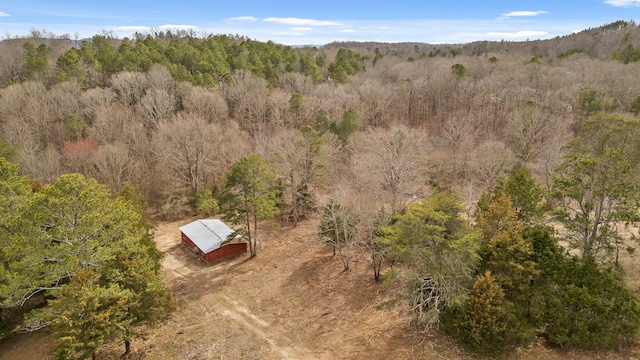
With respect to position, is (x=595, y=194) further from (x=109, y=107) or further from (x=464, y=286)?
(x=109, y=107)

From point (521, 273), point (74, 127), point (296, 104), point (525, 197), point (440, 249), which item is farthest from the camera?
point (296, 104)

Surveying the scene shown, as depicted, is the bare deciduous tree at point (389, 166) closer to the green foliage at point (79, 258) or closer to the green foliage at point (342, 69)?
the green foliage at point (79, 258)

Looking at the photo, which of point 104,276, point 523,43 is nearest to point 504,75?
point 104,276

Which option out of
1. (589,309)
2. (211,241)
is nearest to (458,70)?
(211,241)

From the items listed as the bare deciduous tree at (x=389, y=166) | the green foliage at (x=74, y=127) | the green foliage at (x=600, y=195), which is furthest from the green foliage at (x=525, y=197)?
the green foliage at (x=74, y=127)

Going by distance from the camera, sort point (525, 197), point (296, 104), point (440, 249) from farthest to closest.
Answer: point (296, 104) < point (525, 197) < point (440, 249)

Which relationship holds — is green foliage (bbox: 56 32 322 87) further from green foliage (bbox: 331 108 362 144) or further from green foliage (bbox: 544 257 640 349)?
green foliage (bbox: 544 257 640 349)

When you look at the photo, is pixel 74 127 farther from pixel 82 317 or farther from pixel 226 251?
pixel 82 317
